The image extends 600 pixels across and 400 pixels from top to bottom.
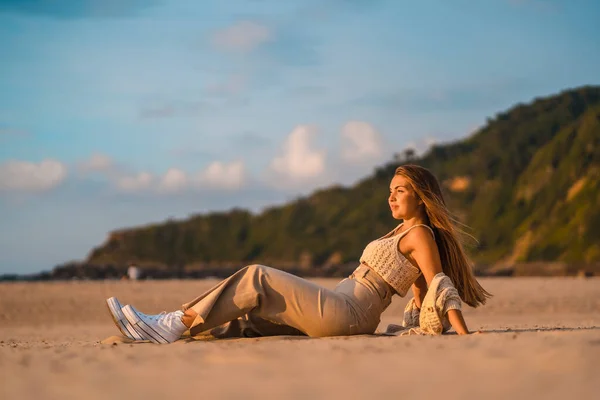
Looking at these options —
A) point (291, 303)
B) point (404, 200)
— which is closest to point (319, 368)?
point (291, 303)

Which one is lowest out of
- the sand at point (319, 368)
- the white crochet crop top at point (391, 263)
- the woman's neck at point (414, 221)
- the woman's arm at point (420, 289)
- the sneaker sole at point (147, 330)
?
the sand at point (319, 368)

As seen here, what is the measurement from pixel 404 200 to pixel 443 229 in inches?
15.5

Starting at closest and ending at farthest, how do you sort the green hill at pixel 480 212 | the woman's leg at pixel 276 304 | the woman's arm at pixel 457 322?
the woman's arm at pixel 457 322, the woman's leg at pixel 276 304, the green hill at pixel 480 212

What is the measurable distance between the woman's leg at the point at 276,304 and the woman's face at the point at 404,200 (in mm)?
857

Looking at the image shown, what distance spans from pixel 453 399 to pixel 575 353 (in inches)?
47.7

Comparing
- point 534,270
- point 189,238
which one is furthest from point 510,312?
point 189,238

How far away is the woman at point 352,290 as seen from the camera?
271 inches

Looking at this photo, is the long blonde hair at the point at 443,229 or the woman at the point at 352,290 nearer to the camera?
the woman at the point at 352,290

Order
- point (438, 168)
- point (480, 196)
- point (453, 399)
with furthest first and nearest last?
point (438, 168), point (480, 196), point (453, 399)

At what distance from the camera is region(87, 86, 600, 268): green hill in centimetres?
4841

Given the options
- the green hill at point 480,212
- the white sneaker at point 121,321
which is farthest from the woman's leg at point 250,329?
the green hill at point 480,212

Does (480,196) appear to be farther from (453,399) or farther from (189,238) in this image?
(453,399)

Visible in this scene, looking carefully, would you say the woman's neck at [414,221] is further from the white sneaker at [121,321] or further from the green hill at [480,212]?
the green hill at [480,212]

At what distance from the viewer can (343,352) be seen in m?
5.74
